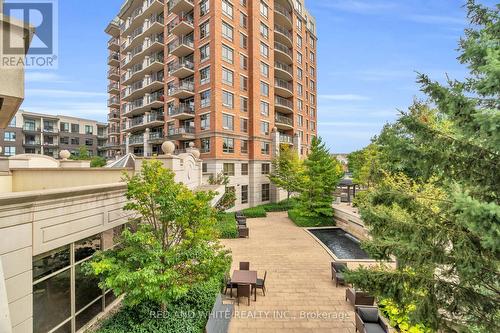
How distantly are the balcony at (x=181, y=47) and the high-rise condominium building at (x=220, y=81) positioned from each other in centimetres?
14

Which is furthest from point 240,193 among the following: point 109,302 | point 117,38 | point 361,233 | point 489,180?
point 117,38

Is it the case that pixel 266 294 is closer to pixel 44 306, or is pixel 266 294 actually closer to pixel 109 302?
pixel 109 302

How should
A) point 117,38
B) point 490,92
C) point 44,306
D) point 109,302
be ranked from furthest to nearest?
1. point 117,38
2. point 109,302
3. point 44,306
4. point 490,92

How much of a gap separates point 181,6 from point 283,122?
20518 mm

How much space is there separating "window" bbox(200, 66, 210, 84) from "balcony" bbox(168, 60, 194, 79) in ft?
5.13

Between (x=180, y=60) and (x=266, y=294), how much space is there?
3109 centimetres

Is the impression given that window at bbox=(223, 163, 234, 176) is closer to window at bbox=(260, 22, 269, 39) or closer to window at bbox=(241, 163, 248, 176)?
window at bbox=(241, 163, 248, 176)

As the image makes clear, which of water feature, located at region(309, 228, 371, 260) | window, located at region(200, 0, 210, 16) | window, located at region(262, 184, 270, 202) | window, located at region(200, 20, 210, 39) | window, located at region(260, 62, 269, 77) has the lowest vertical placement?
water feature, located at region(309, 228, 371, 260)

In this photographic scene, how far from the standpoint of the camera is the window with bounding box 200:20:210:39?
29859 mm

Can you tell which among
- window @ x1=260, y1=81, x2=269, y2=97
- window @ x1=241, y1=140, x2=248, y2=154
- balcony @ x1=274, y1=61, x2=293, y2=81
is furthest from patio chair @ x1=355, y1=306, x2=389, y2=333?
balcony @ x1=274, y1=61, x2=293, y2=81

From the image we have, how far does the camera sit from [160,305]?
8.76m

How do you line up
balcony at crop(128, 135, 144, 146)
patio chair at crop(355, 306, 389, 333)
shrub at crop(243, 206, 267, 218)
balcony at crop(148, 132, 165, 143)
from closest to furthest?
1. patio chair at crop(355, 306, 389, 333)
2. shrub at crop(243, 206, 267, 218)
3. balcony at crop(148, 132, 165, 143)
4. balcony at crop(128, 135, 144, 146)

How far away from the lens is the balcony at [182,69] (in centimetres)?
3102

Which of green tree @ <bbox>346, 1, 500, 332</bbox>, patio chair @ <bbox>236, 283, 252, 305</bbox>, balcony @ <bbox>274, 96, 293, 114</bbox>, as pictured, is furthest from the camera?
balcony @ <bbox>274, 96, 293, 114</bbox>
